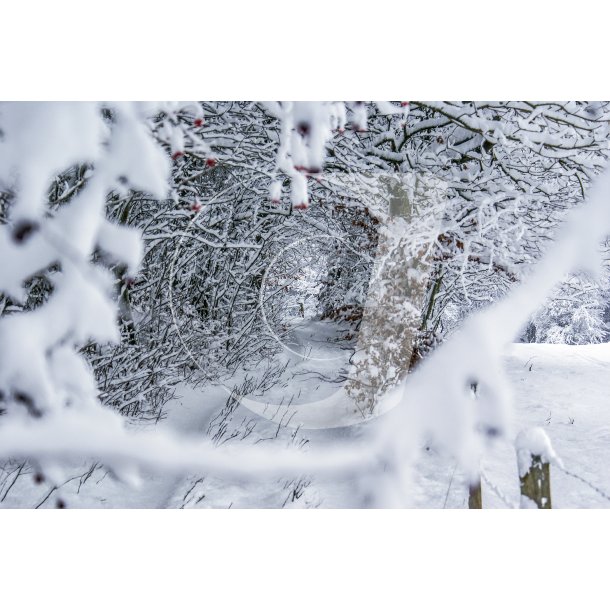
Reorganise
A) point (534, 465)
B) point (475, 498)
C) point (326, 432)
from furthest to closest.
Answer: point (326, 432), point (475, 498), point (534, 465)

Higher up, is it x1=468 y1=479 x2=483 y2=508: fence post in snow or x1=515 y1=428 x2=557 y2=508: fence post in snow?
x1=515 y1=428 x2=557 y2=508: fence post in snow

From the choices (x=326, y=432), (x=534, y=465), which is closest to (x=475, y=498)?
(x=534, y=465)

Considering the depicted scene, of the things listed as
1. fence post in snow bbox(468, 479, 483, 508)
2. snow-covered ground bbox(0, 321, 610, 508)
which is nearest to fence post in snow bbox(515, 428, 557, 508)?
snow-covered ground bbox(0, 321, 610, 508)

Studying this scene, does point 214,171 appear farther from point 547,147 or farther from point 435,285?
point 547,147

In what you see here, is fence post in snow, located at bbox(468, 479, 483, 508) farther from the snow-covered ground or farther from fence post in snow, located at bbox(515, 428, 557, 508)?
fence post in snow, located at bbox(515, 428, 557, 508)

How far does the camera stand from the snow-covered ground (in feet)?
7.07

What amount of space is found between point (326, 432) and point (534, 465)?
1374mm

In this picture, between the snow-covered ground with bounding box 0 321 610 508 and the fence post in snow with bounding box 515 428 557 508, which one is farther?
the snow-covered ground with bounding box 0 321 610 508

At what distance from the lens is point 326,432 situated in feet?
9.42

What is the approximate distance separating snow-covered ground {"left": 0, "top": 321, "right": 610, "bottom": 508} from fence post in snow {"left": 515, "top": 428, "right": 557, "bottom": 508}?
2.2 inches

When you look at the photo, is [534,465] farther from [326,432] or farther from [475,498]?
[326,432]

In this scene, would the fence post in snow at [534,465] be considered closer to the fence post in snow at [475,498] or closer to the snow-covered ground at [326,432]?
the snow-covered ground at [326,432]

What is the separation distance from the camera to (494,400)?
1.31 m
